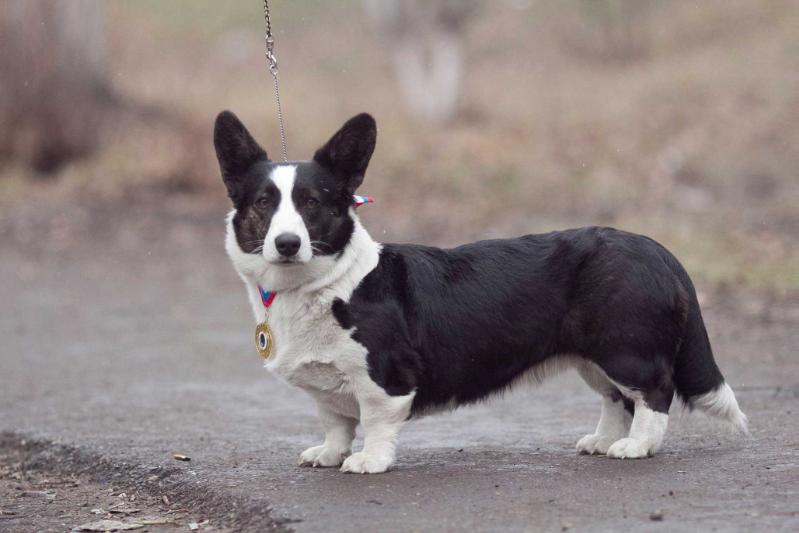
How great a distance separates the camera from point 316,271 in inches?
182

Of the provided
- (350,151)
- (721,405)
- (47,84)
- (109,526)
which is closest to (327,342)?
(350,151)

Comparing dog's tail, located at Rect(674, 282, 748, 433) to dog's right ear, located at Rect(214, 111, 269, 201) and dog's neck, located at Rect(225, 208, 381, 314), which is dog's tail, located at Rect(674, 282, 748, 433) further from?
dog's right ear, located at Rect(214, 111, 269, 201)

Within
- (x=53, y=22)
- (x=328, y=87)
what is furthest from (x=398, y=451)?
(x=328, y=87)

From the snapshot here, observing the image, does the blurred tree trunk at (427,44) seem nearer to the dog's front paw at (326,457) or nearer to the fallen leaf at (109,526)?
the dog's front paw at (326,457)

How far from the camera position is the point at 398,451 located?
528 cm

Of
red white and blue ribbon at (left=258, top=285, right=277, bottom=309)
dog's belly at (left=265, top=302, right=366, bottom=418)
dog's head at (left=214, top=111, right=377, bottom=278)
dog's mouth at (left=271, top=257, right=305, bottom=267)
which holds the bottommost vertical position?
dog's belly at (left=265, top=302, right=366, bottom=418)

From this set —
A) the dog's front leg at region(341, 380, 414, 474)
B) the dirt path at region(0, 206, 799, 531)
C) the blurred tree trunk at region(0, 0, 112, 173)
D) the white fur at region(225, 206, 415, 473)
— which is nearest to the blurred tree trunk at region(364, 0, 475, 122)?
the blurred tree trunk at region(0, 0, 112, 173)

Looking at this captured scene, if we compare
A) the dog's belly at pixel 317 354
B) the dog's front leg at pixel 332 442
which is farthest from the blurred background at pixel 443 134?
the dog's belly at pixel 317 354

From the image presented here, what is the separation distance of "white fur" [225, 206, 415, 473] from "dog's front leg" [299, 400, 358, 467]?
0.58 ft

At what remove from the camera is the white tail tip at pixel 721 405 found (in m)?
4.87

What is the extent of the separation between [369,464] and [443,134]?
39.0 ft

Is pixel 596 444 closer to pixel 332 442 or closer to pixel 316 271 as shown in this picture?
pixel 332 442

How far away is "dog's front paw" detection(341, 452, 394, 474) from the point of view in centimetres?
466

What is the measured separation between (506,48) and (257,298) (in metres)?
20.0
